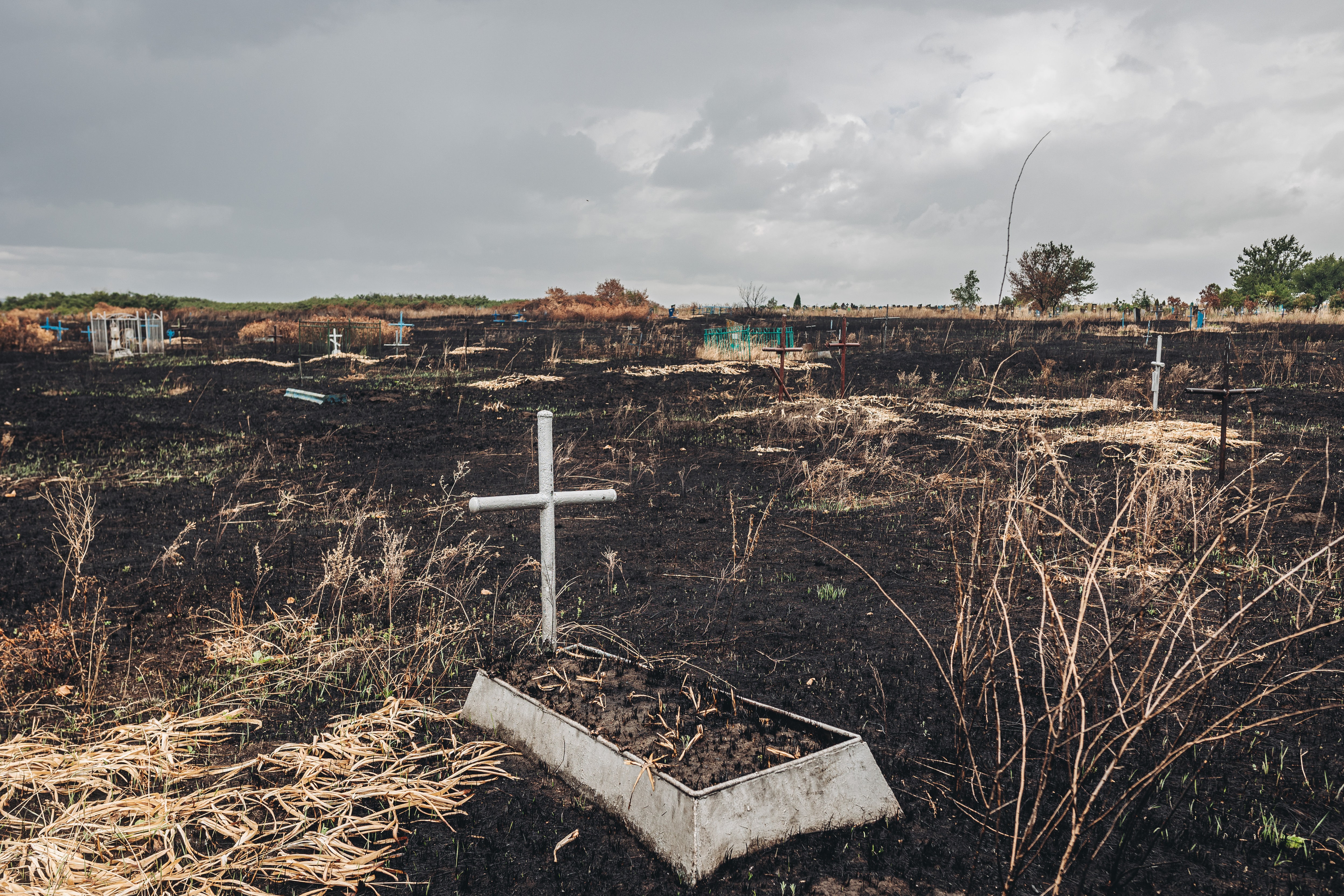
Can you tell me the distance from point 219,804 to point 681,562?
3.83 metres

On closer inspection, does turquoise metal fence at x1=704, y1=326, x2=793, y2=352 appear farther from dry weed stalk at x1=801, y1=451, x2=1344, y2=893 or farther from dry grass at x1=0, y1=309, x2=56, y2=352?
dry grass at x1=0, y1=309, x2=56, y2=352

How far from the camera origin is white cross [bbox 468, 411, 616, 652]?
3725 millimetres

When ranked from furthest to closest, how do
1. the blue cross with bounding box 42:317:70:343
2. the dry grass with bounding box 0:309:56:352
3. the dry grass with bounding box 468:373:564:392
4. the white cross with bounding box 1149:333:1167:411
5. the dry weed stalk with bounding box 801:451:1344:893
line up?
the blue cross with bounding box 42:317:70:343
the dry grass with bounding box 0:309:56:352
the dry grass with bounding box 468:373:564:392
the white cross with bounding box 1149:333:1167:411
the dry weed stalk with bounding box 801:451:1344:893

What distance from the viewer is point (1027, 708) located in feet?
12.9

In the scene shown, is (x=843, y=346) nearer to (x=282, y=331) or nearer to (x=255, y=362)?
(x=255, y=362)

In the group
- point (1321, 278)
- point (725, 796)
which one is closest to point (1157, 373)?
point (725, 796)

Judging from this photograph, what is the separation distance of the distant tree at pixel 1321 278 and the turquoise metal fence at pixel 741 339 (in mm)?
40109

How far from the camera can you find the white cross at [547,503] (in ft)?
12.2

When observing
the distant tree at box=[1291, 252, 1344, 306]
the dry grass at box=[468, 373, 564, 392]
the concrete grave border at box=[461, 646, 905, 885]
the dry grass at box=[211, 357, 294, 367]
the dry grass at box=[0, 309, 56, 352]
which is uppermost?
the distant tree at box=[1291, 252, 1344, 306]

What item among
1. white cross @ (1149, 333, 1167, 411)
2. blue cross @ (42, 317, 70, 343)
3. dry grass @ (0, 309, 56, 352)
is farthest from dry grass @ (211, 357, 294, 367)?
white cross @ (1149, 333, 1167, 411)

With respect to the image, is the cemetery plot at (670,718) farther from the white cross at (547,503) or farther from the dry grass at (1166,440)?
the dry grass at (1166,440)

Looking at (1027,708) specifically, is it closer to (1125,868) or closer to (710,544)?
(1125,868)

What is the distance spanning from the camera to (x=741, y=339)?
77.0 ft

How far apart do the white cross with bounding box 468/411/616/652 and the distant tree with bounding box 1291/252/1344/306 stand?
56299 millimetres
